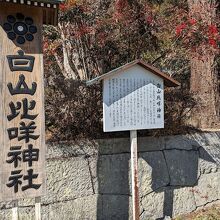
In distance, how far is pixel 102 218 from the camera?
18.1 ft

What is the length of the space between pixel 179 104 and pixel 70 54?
1.99 metres

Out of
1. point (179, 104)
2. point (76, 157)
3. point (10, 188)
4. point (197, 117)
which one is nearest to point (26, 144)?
point (10, 188)

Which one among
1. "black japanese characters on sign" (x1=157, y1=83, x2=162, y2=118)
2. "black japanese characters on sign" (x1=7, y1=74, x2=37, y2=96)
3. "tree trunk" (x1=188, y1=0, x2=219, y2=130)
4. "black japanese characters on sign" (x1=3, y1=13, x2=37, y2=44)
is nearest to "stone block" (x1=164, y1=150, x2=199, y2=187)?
"black japanese characters on sign" (x1=157, y1=83, x2=162, y2=118)

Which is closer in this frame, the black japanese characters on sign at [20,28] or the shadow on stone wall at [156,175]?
the black japanese characters on sign at [20,28]

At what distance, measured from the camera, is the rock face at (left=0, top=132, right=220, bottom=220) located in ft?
17.1

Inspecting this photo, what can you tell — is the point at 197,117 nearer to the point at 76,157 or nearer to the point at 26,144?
the point at 76,157

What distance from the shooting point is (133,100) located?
201 inches

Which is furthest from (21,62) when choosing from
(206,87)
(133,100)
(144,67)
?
(206,87)

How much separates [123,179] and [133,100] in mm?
1268

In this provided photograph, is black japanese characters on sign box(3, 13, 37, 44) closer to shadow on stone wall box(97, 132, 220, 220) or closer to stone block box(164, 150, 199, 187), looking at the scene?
shadow on stone wall box(97, 132, 220, 220)

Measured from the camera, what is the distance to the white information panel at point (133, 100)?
16.2 feet

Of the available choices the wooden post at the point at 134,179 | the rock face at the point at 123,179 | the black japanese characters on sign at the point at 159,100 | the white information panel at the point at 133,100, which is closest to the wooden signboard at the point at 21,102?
the rock face at the point at 123,179

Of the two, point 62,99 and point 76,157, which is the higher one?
point 62,99

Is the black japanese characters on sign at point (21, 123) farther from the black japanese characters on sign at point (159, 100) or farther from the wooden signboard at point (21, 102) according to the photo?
the black japanese characters on sign at point (159, 100)
